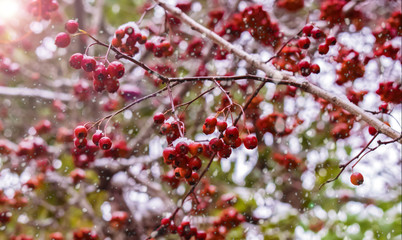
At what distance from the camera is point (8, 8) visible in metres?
3.52

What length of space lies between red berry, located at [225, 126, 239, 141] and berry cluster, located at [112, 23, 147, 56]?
26.6 inches

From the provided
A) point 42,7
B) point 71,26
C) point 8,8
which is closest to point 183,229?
point 71,26

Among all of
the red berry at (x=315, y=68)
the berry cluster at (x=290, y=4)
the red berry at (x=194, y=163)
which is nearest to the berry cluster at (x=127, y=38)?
the red berry at (x=194, y=163)

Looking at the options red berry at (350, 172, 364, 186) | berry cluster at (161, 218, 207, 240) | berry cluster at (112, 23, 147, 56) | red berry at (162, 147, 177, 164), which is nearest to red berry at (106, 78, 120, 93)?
berry cluster at (112, 23, 147, 56)

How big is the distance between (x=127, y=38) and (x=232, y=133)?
71cm

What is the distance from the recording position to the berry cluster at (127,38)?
5.29 feet

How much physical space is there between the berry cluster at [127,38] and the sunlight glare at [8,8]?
216 cm

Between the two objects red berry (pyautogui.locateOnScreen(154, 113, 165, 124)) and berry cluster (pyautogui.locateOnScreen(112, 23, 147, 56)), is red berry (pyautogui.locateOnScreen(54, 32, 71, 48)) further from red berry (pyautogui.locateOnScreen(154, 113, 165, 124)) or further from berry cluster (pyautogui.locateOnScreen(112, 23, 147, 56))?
red berry (pyautogui.locateOnScreen(154, 113, 165, 124))

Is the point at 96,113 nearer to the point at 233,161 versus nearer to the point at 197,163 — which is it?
the point at 233,161

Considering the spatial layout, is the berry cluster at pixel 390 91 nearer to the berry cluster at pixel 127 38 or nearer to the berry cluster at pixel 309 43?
the berry cluster at pixel 309 43

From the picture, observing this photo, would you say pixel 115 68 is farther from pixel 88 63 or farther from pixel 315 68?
pixel 315 68

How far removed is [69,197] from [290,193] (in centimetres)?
231

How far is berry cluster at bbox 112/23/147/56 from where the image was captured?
5.29 feet

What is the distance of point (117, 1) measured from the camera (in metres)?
4.64
